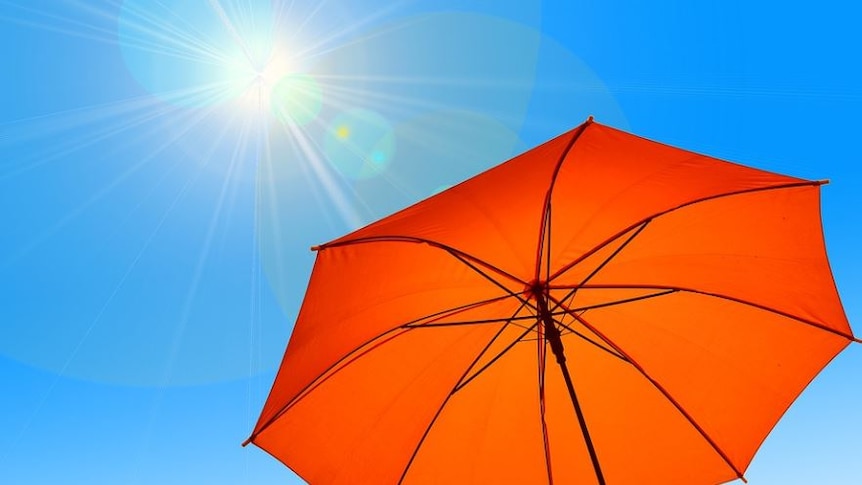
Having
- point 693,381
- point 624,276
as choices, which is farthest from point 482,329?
point 693,381

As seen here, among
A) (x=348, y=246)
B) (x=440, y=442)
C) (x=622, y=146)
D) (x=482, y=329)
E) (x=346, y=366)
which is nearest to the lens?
(x=622, y=146)

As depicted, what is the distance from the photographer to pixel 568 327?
11.3 feet

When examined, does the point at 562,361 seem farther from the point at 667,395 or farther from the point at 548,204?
the point at 667,395

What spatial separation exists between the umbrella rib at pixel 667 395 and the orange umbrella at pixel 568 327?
0.05ft

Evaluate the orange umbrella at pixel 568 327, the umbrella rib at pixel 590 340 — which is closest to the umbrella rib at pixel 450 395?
the orange umbrella at pixel 568 327

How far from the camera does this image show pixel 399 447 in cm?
308

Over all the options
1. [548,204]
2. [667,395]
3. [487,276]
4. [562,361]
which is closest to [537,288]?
[487,276]

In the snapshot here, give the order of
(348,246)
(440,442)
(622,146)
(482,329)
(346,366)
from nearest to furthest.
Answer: (622,146), (348,246), (346,366), (440,442), (482,329)

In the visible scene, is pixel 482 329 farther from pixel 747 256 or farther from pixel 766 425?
pixel 766 425

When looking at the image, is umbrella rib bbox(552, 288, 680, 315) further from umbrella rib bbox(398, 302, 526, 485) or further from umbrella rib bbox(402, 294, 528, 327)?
umbrella rib bbox(402, 294, 528, 327)

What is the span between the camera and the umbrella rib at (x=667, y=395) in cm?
323

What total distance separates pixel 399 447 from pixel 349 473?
1.15 feet

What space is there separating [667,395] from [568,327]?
809 mm

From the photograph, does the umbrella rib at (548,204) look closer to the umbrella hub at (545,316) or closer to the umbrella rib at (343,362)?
the umbrella hub at (545,316)
